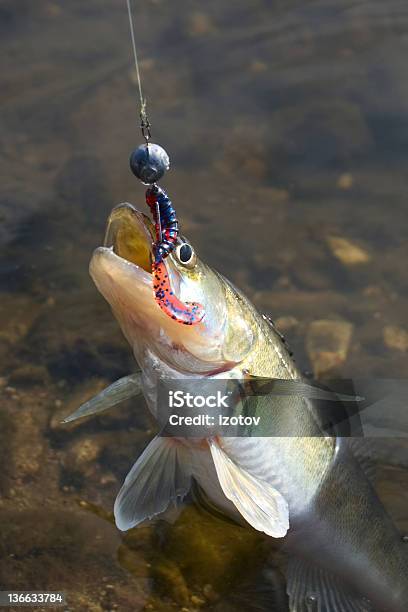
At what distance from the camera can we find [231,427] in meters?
3.09

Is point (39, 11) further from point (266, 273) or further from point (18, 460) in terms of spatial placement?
point (18, 460)

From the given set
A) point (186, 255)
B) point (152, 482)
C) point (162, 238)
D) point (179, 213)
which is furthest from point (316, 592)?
point (179, 213)

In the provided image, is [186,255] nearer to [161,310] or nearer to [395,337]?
[161,310]

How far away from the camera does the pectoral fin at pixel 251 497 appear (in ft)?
9.87

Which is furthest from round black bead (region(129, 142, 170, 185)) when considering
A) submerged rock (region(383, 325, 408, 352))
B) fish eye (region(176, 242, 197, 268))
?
submerged rock (region(383, 325, 408, 352))

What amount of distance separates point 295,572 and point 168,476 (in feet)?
2.68

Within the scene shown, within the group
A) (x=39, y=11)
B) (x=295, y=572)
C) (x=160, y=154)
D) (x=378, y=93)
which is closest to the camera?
(x=160, y=154)

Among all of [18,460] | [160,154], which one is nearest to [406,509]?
[18,460]

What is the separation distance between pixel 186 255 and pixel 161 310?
0.73 feet

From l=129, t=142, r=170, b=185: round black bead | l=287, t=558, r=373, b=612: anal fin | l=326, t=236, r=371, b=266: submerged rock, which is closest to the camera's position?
l=129, t=142, r=170, b=185: round black bead

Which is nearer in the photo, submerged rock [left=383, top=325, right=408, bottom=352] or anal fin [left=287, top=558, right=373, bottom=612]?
anal fin [left=287, top=558, right=373, bottom=612]

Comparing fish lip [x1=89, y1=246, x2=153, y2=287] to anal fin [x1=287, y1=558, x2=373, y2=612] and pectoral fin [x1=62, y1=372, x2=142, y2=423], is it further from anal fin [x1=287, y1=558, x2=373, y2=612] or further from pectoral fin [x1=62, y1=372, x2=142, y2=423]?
anal fin [x1=287, y1=558, x2=373, y2=612]

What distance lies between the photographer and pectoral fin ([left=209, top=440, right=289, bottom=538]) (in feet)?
9.87

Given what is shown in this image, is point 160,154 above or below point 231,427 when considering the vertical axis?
above
